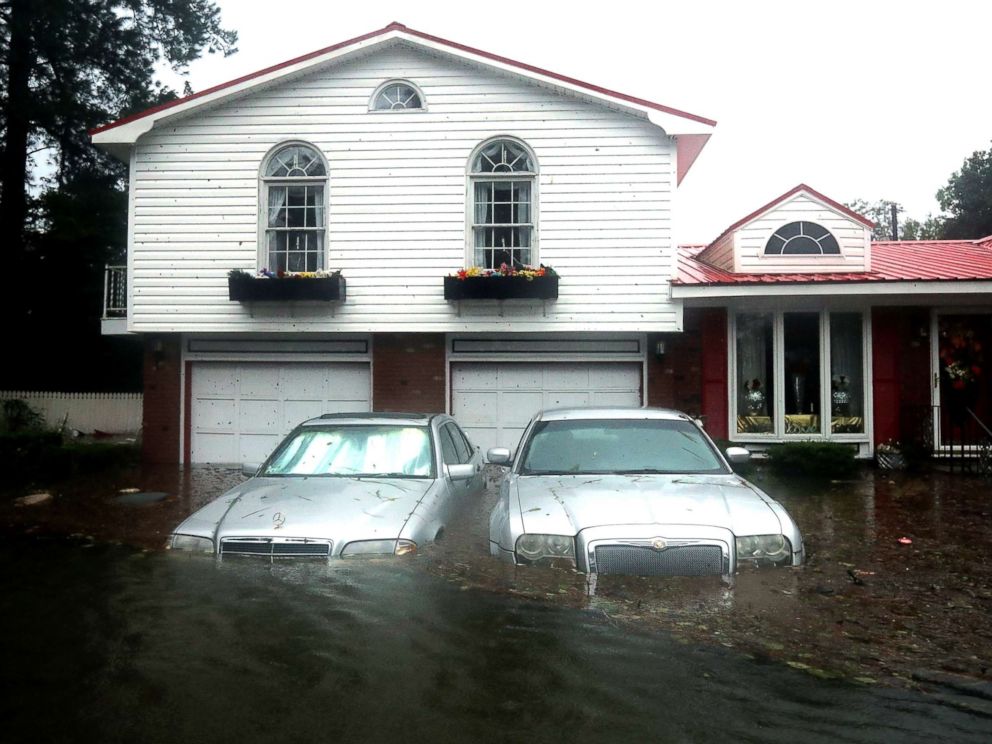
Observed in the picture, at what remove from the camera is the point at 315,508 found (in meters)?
6.38

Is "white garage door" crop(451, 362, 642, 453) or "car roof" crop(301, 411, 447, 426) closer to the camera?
"car roof" crop(301, 411, 447, 426)

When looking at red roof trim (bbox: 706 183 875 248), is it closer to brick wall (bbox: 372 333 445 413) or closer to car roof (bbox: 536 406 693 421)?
brick wall (bbox: 372 333 445 413)

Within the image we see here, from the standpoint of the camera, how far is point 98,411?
75.9 feet

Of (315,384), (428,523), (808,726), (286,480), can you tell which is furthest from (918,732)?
(315,384)

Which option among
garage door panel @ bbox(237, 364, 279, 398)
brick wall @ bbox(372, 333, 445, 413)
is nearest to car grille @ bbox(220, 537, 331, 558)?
brick wall @ bbox(372, 333, 445, 413)

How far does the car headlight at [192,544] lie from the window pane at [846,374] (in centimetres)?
1118

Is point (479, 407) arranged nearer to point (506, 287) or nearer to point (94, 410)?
point (506, 287)

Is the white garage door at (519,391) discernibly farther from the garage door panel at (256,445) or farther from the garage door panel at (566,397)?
the garage door panel at (256,445)

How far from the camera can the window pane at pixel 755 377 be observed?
14.5m

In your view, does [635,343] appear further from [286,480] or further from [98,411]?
[98,411]

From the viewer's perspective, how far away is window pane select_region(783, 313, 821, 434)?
14469mm

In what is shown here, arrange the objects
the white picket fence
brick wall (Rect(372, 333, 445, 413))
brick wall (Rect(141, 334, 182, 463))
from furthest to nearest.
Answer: the white picket fence → brick wall (Rect(141, 334, 182, 463)) → brick wall (Rect(372, 333, 445, 413))

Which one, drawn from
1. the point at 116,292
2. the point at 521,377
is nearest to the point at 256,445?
the point at 116,292

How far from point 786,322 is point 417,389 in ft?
20.2
